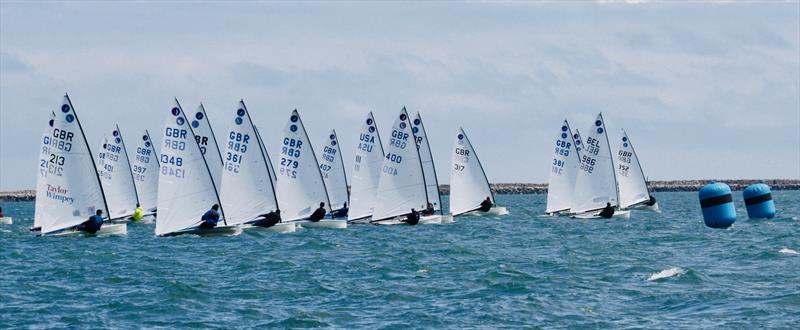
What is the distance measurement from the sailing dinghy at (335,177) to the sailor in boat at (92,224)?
16955 mm

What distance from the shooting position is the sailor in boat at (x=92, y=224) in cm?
4959

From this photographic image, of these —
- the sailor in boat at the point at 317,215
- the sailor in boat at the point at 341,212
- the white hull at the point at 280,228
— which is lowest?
the white hull at the point at 280,228

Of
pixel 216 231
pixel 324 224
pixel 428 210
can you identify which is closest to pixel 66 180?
pixel 216 231

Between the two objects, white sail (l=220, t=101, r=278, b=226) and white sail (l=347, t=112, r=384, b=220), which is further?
white sail (l=347, t=112, r=384, b=220)

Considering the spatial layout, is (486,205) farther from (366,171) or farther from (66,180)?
(66,180)

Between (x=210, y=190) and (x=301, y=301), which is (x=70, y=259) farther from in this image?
(x=301, y=301)

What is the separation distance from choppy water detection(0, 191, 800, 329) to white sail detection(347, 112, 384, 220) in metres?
8.26

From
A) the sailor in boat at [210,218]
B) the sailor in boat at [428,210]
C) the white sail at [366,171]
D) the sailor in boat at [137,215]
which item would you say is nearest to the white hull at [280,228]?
the sailor in boat at [210,218]

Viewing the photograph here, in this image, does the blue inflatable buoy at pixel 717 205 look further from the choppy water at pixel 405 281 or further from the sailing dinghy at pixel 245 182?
the sailing dinghy at pixel 245 182

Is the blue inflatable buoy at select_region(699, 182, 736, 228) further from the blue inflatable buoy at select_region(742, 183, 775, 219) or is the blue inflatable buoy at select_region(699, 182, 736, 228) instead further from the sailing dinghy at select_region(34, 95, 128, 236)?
the sailing dinghy at select_region(34, 95, 128, 236)

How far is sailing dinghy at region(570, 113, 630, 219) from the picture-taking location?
6988cm

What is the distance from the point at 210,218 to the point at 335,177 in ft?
55.0

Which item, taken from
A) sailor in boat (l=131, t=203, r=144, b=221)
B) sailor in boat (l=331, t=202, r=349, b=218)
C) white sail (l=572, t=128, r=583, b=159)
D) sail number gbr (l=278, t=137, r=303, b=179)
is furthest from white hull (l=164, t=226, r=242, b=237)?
white sail (l=572, t=128, r=583, b=159)

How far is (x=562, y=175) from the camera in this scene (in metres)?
72.5
